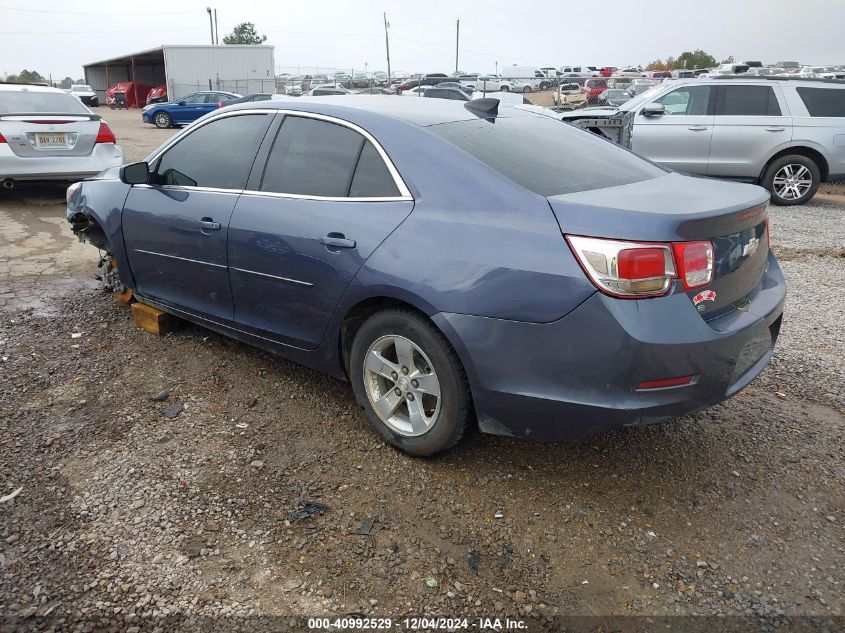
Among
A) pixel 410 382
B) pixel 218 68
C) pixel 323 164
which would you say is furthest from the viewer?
pixel 218 68

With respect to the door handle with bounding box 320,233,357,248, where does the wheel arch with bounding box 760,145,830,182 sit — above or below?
below

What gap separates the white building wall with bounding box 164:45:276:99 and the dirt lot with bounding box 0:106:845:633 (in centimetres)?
3753

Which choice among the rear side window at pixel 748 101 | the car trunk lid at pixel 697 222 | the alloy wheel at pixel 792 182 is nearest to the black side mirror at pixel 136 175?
the car trunk lid at pixel 697 222

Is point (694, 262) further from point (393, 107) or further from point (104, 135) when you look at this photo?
point (104, 135)

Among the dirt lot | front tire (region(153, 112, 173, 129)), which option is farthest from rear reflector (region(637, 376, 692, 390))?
front tire (region(153, 112, 173, 129))

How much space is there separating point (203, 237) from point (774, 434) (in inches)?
128

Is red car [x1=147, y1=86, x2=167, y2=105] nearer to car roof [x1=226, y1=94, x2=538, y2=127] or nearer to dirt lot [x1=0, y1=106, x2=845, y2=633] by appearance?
dirt lot [x1=0, y1=106, x2=845, y2=633]

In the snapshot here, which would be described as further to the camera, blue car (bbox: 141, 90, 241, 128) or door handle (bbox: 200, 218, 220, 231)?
blue car (bbox: 141, 90, 241, 128)

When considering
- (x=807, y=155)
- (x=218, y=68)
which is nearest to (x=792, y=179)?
(x=807, y=155)

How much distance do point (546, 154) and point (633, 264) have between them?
999 millimetres

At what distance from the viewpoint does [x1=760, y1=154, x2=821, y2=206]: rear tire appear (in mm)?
10062

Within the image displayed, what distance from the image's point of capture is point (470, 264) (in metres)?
2.69

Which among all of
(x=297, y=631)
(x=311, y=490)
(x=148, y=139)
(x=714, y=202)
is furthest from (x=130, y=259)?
(x=148, y=139)

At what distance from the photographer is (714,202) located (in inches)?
109
